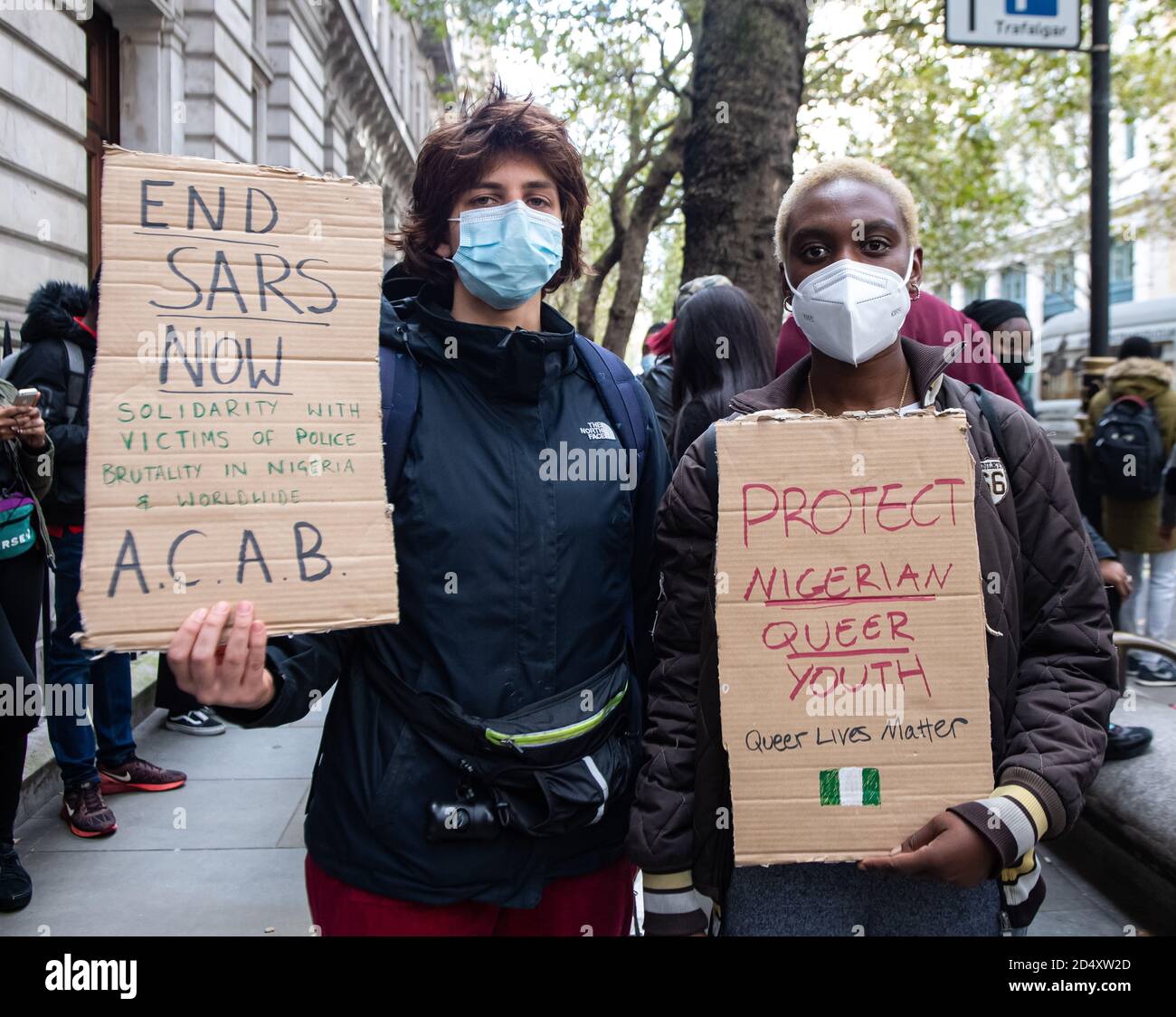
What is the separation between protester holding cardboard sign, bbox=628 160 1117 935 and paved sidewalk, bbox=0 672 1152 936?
2328 millimetres

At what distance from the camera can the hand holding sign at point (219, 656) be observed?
5.06 ft

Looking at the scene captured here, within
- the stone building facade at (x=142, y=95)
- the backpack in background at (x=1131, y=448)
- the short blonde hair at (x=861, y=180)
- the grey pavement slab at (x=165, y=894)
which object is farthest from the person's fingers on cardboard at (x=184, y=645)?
the backpack in background at (x=1131, y=448)

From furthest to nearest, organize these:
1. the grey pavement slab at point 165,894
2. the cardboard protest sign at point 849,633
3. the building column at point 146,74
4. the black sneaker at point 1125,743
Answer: the building column at point 146,74 < the black sneaker at point 1125,743 < the grey pavement slab at point 165,894 < the cardboard protest sign at point 849,633

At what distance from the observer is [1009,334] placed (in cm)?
498

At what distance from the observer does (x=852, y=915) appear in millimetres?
1731

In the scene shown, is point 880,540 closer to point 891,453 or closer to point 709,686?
point 891,453

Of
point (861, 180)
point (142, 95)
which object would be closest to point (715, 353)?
point (861, 180)

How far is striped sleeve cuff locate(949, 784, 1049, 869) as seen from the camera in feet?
5.13

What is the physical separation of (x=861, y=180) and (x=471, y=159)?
28.2 inches

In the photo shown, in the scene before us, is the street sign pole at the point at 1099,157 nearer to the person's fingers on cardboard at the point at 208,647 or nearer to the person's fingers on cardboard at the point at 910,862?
the person's fingers on cardboard at the point at 910,862

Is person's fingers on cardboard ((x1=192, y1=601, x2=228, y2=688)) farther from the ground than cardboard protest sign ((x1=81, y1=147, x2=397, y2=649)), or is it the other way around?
cardboard protest sign ((x1=81, y1=147, x2=397, y2=649))

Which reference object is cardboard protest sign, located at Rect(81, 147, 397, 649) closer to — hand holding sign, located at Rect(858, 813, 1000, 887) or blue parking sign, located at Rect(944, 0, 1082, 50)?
hand holding sign, located at Rect(858, 813, 1000, 887)

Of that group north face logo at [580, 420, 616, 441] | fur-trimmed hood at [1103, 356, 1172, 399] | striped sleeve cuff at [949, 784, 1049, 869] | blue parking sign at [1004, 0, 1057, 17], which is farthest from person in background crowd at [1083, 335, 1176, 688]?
striped sleeve cuff at [949, 784, 1049, 869]

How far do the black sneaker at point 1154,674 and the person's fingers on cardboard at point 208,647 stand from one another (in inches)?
259
